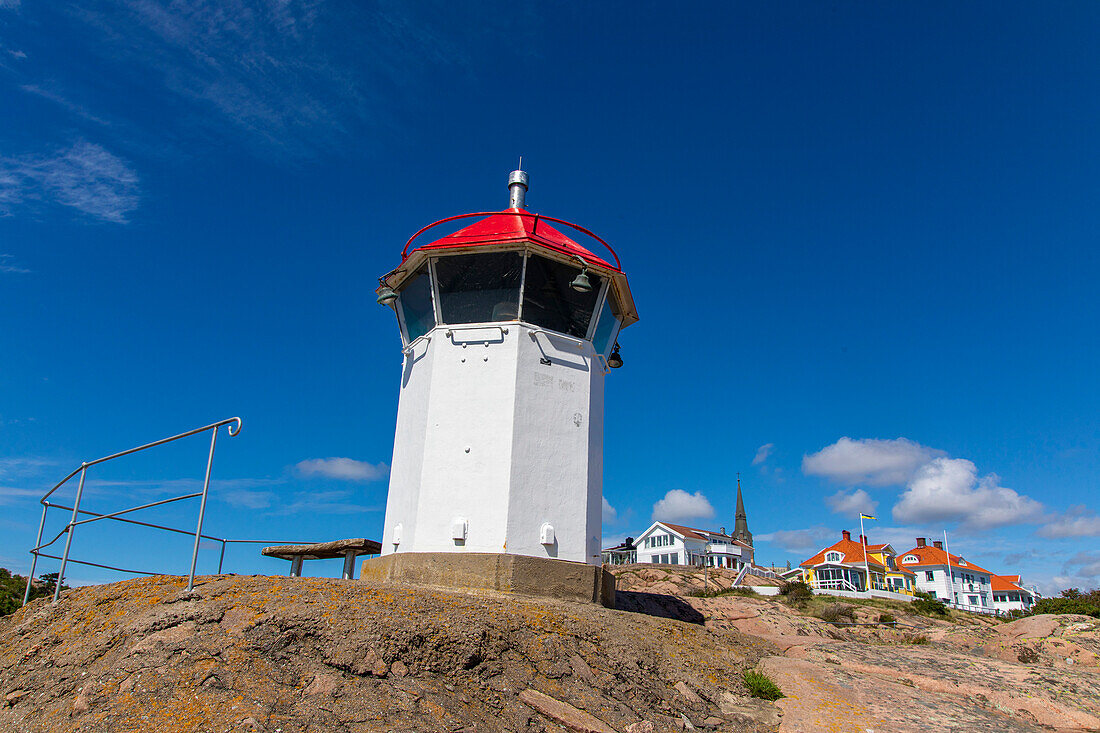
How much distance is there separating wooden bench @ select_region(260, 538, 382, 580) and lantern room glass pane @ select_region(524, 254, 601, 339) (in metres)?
5.07

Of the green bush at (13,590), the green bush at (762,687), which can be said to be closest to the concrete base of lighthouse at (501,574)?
the green bush at (762,687)

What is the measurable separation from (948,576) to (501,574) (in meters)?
73.8

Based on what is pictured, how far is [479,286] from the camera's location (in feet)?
37.1

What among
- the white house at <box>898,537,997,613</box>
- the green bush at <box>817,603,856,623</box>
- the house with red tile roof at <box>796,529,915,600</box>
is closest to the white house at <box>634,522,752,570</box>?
the house with red tile roof at <box>796,529,915,600</box>

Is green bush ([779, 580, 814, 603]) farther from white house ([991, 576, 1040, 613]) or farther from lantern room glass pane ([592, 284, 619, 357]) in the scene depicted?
white house ([991, 576, 1040, 613])

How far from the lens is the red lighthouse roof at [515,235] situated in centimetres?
1122

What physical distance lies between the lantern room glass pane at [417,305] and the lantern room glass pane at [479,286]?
39cm

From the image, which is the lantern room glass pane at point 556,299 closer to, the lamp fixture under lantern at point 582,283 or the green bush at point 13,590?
the lamp fixture under lantern at point 582,283

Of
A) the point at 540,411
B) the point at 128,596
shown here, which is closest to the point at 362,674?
the point at 128,596

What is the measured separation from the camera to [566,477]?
35.8 feet

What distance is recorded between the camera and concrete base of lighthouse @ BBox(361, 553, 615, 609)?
9625 millimetres

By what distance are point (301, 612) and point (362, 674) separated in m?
0.90

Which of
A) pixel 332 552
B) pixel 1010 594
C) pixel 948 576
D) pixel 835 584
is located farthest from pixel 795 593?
pixel 1010 594

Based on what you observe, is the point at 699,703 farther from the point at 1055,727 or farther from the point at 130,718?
the point at 130,718
